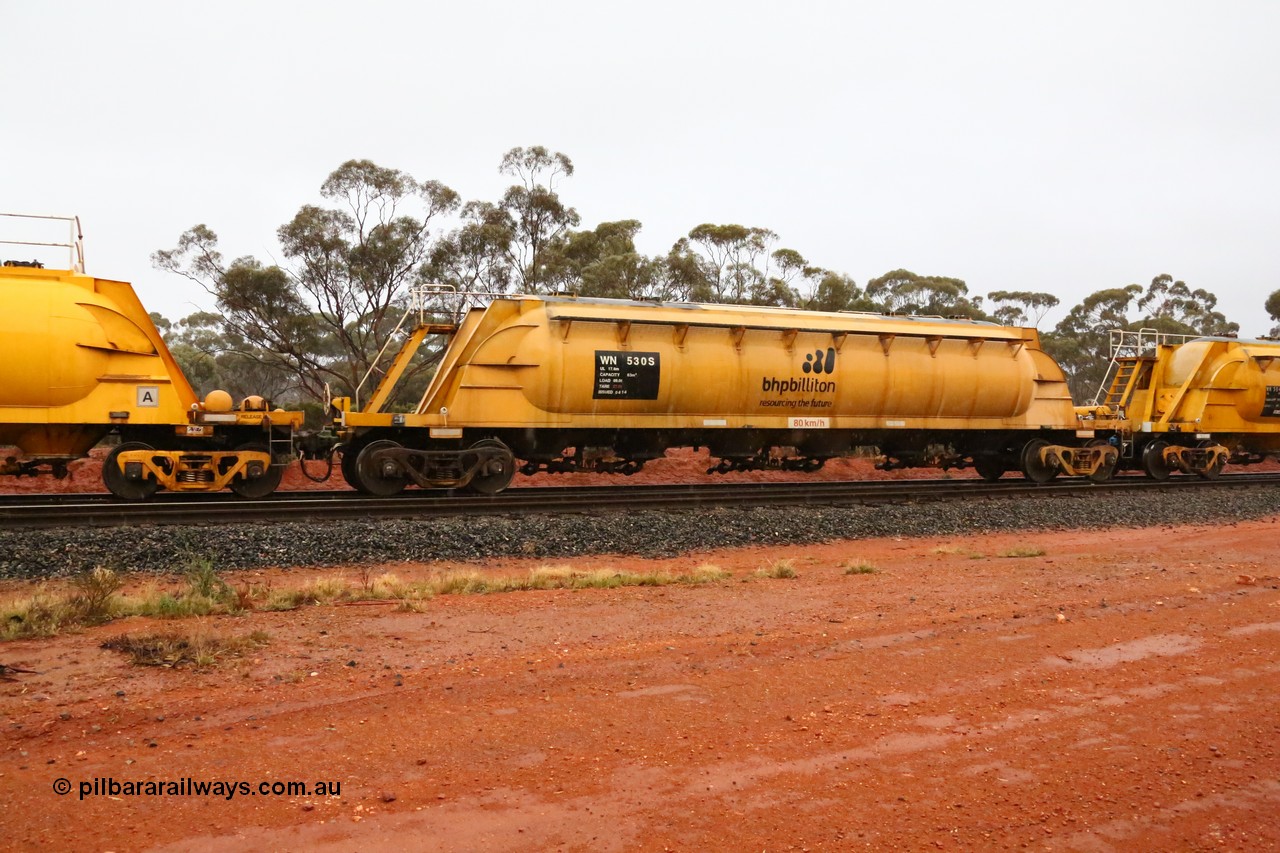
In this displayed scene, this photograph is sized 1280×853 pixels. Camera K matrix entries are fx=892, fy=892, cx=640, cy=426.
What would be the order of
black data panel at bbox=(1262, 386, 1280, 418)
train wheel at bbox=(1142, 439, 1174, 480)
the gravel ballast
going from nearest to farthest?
the gravel ballast < train wheel at bbox=(1142, 439, 1174, 480) < black data panel at bbox=(1262, 386, 1280, 418)

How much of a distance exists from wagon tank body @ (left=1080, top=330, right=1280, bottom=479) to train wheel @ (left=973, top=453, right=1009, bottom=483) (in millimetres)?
2402

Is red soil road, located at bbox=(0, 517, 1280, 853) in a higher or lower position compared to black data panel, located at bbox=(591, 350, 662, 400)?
lower

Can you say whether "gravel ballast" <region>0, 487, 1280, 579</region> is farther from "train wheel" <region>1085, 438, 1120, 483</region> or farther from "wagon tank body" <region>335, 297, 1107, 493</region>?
"train wheel" <region>1085, 438, 1120, 483</region>

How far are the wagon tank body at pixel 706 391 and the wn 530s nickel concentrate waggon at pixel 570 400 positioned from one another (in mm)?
34

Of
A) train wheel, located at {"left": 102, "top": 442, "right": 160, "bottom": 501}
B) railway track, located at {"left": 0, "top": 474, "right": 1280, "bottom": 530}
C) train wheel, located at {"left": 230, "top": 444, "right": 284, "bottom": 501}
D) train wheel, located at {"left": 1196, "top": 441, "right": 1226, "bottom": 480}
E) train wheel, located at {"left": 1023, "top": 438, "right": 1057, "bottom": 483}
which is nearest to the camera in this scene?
railway track, located at {"left": 0, "top": 474, "right": 1280, "bottom": 530}

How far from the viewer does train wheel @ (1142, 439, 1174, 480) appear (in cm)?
2033

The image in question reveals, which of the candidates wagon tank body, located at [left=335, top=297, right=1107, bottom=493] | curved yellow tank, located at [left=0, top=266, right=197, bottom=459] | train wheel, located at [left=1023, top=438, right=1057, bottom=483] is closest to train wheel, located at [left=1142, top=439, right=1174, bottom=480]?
wagon tank body, located at [left=335, top=297, right=1107, bottom=493]

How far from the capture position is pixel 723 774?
15.1 ft

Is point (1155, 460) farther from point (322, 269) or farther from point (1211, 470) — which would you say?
point (322, 269)

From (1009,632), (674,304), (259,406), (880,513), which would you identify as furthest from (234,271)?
(1009,632)

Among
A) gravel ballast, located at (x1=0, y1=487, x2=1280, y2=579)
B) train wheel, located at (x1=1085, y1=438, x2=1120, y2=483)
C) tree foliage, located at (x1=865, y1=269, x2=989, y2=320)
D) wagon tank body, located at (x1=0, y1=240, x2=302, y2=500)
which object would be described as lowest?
Answer: gravel ballast, located at (x1=0, y1=487, x2=1280, y2=579)

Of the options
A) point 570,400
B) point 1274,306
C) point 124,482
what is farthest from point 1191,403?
point 1274,306

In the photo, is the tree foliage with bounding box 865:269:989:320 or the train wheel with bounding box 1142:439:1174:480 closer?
the train wheel with bounding box 1142:439:1174:480

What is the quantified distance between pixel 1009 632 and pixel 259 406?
10.7 m
